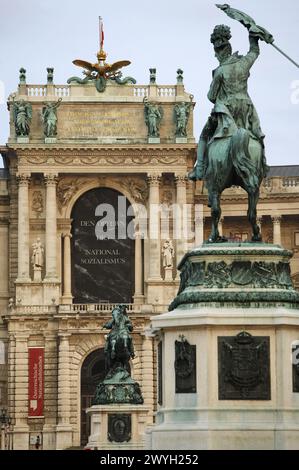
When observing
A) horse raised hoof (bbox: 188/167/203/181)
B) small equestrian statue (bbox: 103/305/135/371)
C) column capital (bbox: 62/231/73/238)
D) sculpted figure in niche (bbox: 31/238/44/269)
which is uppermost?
column capital (bbox: 62/231/73/238)

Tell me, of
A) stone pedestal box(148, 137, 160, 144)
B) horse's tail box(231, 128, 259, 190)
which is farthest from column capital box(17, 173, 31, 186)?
horse's tail box(231, 128, 259, 190)

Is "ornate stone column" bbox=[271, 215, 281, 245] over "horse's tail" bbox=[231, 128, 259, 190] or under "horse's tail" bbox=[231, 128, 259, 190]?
over

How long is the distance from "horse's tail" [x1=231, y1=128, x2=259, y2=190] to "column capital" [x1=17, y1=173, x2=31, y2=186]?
55594 millimetres

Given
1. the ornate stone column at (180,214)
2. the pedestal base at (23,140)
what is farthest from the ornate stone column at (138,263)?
the pedestal base at (23,140)

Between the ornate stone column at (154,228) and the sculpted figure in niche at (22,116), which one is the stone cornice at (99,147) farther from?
the ornate stone column at (154,228)

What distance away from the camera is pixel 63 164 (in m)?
81.4

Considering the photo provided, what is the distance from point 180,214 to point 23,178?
826 centimetres

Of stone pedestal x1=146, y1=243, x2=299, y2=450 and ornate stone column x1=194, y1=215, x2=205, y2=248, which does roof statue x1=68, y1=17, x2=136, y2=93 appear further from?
stone pedestal x1=146, y1=243, x2=299, y2=450

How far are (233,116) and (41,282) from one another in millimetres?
54383

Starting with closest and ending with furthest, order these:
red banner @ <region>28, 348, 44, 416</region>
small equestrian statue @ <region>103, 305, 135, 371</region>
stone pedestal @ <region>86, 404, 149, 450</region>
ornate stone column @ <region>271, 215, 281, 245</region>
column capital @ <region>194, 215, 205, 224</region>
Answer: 1. stone pedestal @ <region>86, 404, 149, 450</region>
2. small equestrian statue @ <region>103, 305, 135, 371</region>
3. red banner @ <region>28, 348, 44, 416</region>
4. column capital @ <region>194, 215, 205, 224</region>
5. ornate stone column @ <region>271, 215, 281, 245</region>

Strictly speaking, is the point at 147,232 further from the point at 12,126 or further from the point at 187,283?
the point at 187,283

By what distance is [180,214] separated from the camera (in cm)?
8138

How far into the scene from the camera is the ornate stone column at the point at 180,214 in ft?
266

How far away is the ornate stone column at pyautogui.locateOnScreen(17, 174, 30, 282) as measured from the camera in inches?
3189
